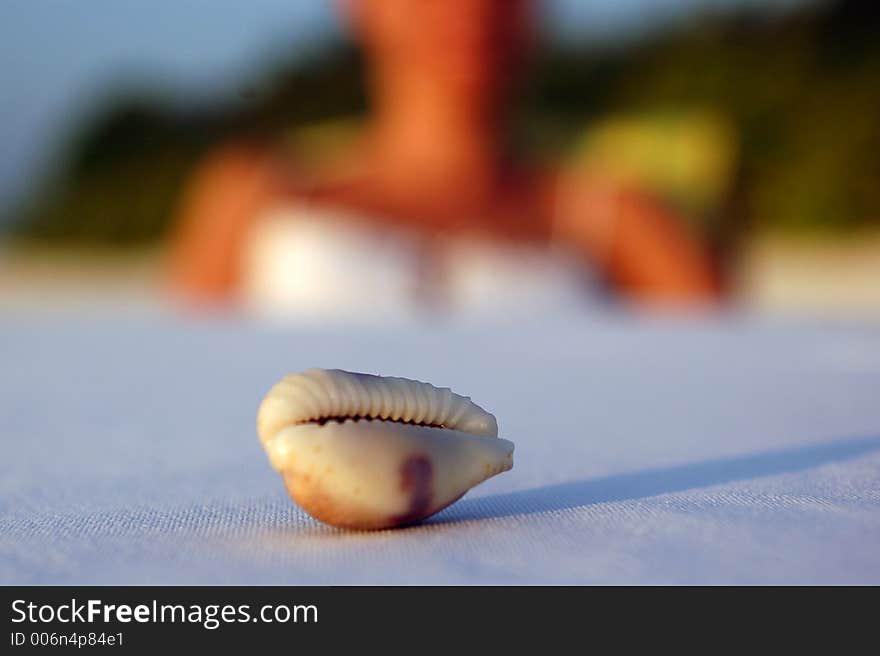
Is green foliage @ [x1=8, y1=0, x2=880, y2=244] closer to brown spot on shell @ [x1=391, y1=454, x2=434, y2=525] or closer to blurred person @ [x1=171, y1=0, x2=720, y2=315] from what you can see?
blurred person @ [x1=171, y1=0, x2=720, y2=315]

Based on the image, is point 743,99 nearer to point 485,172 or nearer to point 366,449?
point 485,172

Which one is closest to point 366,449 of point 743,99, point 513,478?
point 513,478

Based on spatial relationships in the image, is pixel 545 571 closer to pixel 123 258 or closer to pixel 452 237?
pixel 452 237

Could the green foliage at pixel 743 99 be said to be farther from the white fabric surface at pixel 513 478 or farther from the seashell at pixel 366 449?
the seashell at pixel 366 449

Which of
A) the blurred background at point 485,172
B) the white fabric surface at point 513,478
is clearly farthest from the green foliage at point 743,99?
the white fabric surface at point 513,478

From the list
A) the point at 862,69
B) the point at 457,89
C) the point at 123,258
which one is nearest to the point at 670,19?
the point at 862,69
